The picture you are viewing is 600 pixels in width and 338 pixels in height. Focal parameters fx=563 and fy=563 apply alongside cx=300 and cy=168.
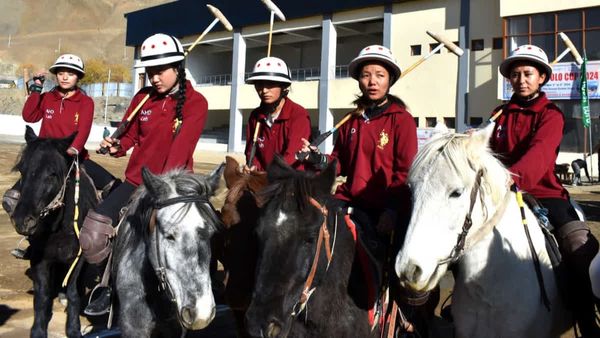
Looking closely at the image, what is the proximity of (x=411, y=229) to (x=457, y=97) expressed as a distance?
1120 inches

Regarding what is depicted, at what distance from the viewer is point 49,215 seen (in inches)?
210

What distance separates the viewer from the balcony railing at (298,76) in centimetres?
3684

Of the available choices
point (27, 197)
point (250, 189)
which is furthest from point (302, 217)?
point (27, 197)

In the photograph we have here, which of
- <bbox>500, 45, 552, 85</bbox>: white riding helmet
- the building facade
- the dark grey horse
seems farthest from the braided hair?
the building facade

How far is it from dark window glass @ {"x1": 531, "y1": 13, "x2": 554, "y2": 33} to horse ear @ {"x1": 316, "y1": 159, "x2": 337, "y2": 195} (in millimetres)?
27122

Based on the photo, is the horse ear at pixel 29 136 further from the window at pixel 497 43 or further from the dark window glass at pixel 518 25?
the window at pixel 497 43

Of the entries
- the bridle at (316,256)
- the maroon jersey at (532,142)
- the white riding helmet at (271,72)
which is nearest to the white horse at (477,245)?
the maroon jersey at (532,142)

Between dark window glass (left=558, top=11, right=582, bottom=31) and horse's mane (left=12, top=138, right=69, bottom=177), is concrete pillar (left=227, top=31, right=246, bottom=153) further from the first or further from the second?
horse's mane (left=12, top=138, right=69, bottom=177)

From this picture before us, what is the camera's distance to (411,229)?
3219 millimetres

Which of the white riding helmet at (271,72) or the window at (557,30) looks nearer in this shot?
the white riding helmet at (271,72)

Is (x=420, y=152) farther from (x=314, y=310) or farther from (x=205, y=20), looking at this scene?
(x=205, y=20)

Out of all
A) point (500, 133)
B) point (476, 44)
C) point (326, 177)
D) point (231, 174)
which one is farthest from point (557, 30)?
point (326, 177)

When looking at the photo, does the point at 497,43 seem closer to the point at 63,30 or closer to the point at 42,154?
the point at 42,154

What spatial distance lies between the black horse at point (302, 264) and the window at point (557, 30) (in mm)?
26370
